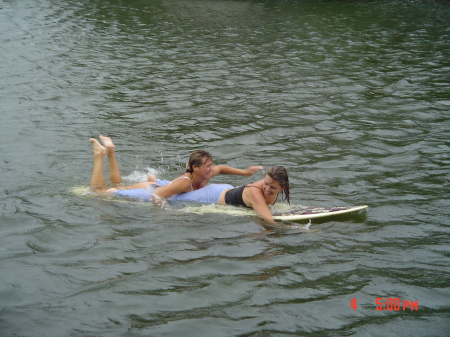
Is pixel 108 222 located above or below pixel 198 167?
below

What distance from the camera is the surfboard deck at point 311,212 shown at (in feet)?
27.9

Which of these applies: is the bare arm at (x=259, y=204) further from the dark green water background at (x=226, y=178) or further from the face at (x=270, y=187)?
the dark green water background at (x=226, y=178)

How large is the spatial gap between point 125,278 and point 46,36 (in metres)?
18.6

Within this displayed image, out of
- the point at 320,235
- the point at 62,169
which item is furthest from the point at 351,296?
the point at 62,169

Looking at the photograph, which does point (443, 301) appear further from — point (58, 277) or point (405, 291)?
point (58, 277)

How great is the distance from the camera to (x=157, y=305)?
20.5 ft

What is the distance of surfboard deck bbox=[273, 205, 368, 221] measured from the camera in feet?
27.9

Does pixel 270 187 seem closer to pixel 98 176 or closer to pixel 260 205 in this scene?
pixel 260 205

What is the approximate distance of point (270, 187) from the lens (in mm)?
8492
